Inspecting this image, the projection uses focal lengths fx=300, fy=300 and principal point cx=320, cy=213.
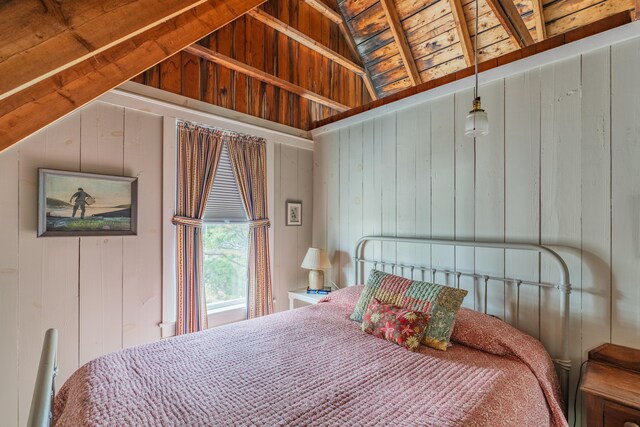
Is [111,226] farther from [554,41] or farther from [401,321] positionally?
[554,41]

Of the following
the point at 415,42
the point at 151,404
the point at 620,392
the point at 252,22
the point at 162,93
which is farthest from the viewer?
the point at 415,42

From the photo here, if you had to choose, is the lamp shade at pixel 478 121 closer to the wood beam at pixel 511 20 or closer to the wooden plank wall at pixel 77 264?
the wood beam at pixel 511 20

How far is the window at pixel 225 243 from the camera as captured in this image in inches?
106

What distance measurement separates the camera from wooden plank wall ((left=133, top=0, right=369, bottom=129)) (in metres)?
2.55

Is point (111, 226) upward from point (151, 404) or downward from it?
upward

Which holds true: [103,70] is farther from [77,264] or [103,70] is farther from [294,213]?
[294,213]

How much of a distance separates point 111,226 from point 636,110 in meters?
3.27

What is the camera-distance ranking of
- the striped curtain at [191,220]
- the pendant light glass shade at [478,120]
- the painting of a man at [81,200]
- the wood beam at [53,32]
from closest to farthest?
the wood beam at [53,32]
the pendant light glass shade at [478,120]
the painting of a man at [81,200]
the striped curtain at [191,220]

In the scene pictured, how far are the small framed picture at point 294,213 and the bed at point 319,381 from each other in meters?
1.47

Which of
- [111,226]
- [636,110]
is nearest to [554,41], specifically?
[636,110]

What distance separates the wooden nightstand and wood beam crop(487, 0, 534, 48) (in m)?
2.53

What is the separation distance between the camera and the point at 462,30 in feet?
9.29

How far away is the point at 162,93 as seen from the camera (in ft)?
7.84

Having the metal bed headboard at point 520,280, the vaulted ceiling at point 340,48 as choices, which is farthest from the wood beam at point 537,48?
the metal bed headboard at point 520,280
